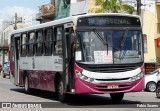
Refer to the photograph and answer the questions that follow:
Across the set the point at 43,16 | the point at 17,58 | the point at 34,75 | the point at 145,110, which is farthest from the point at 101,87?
the point at 43,16

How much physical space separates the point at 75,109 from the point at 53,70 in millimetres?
3643

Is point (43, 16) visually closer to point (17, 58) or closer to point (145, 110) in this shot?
point (17, 58)

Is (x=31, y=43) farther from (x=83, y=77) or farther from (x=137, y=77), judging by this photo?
(x=137, y=77)

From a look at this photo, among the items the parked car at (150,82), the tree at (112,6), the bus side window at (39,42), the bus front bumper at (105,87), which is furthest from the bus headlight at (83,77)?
the tree at (112,6)

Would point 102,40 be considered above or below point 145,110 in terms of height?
above

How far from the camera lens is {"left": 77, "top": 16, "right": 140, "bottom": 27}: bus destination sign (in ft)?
56.0

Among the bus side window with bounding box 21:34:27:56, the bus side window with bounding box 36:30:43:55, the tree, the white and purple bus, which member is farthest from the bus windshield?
the tree

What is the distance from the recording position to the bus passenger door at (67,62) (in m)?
17.0

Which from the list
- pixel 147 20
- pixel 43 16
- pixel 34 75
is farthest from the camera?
pixel 43 16

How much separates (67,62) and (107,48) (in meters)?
1.57

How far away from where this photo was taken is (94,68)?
1664 centimetres

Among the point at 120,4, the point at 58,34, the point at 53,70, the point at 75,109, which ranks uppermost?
the point at 120,4

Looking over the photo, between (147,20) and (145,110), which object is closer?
(145,110)

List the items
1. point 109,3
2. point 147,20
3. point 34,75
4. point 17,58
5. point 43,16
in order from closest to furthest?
point 34,75
point 17,58
point 109,3
point 147,20
point 43,16
